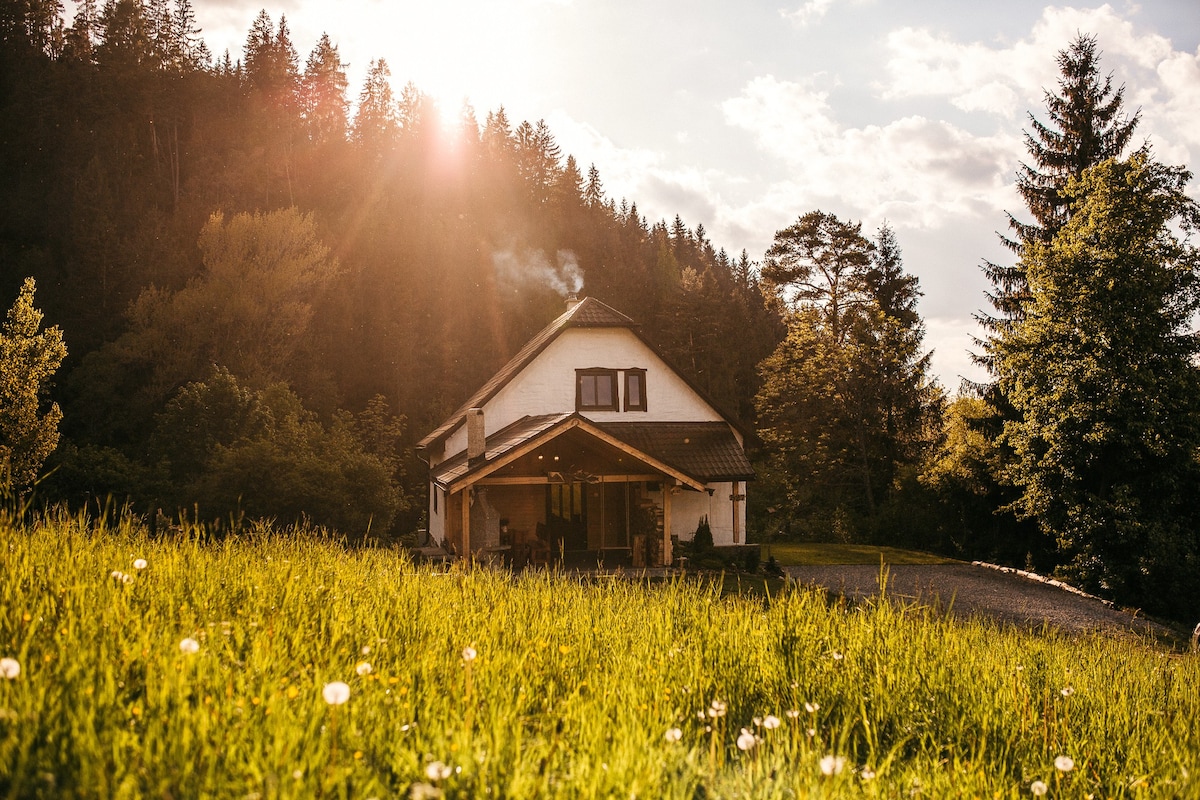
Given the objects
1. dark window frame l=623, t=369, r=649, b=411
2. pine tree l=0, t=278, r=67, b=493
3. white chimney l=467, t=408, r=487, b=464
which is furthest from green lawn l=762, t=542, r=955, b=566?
pine tree l=0, t=278, r=67, b=493

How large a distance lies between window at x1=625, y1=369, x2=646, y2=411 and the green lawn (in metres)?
6.10

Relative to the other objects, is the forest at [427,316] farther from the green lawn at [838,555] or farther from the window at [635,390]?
the window at [635,390]

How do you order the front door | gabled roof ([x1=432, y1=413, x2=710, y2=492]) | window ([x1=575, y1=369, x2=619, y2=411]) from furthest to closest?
window ([x1=575, y1=369, x2=619, y2=411]) < the front door < gabled roof ([x1=432, y1=413, x2=710, y2=492])

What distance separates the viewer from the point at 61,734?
8.55ft

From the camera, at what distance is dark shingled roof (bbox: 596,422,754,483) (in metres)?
24.5

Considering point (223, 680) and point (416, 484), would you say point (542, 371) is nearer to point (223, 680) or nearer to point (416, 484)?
point (416, 484)

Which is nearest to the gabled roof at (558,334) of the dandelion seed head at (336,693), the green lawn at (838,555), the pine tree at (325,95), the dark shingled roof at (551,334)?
the dark shingled roof at (551,334)

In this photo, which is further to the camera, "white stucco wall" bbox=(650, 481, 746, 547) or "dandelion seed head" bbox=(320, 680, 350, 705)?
"white stucco wall" bbox=(650, 481, 746, 547)

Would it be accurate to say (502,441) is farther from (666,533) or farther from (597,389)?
(666,533)

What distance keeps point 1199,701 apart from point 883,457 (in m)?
31.5

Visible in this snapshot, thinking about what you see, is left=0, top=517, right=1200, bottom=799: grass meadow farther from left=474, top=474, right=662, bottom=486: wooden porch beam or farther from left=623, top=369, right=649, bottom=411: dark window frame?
left=623, top=369, right=649, bottom=411: dark window frame

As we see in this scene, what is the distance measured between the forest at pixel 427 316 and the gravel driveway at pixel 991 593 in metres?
2.47

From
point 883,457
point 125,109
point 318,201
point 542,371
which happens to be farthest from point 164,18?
point 883,457

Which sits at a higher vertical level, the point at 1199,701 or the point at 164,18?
the point at 164,18
